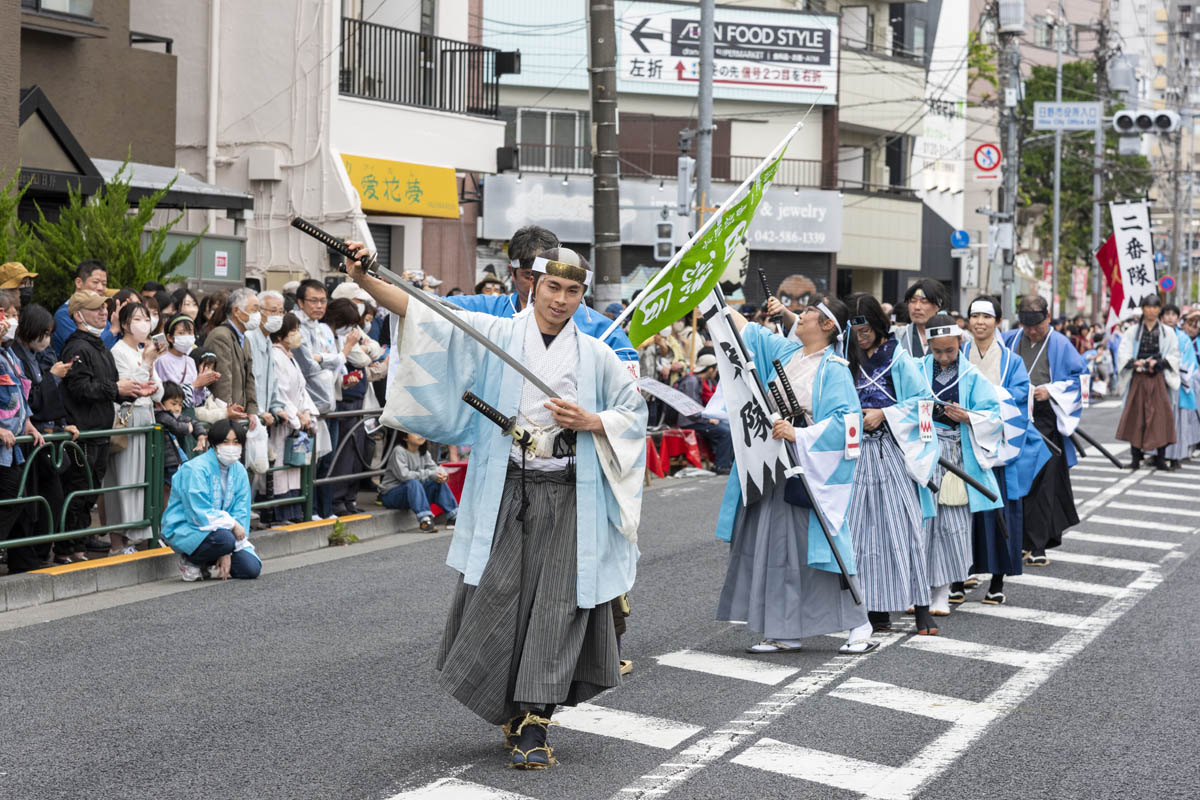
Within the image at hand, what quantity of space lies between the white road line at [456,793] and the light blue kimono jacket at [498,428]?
0.75 m

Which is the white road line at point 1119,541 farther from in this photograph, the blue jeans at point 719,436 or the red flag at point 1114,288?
the red flag at point 1114,288

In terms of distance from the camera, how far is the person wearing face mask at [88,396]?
9.70 m

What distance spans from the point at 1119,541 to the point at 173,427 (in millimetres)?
7606

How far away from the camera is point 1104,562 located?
11617 mm

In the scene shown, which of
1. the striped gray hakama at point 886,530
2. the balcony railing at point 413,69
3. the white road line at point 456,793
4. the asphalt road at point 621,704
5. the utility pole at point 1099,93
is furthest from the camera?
the utility pole at point 1099,93

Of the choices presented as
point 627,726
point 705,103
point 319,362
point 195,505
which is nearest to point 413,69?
point 705,103

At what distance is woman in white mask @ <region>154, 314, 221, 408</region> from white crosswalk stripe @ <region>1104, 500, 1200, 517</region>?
352 inches

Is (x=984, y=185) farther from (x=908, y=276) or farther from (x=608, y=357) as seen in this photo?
(x=608, y=357)

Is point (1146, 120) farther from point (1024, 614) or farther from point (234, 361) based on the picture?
point (234, 361)

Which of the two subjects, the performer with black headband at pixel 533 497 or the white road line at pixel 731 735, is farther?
the performer with black headband at pixel 533 497

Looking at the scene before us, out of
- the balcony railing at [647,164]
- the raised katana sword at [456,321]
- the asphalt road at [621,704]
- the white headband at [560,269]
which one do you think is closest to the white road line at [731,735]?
the asphalt road at [621,704]

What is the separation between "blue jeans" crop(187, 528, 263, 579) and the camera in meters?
9.77

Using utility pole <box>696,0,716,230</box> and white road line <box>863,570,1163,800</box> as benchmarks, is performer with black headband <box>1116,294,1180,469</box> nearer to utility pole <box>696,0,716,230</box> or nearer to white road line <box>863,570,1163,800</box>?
utility pole <box>696,0,716,230</box>

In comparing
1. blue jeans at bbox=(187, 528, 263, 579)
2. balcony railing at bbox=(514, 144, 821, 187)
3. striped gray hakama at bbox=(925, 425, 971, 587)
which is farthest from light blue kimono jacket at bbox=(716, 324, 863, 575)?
balcony railing at bbox=(514, 144, 821, 187)
